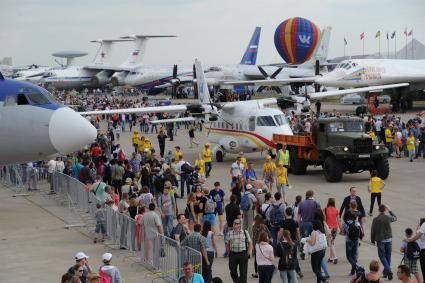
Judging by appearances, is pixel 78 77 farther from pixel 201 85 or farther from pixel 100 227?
pixel 100 227

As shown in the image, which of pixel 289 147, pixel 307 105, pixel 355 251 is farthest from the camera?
pixel 307 105

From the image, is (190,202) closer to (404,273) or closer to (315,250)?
(315,250)

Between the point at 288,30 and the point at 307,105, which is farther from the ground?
the point at 288,30

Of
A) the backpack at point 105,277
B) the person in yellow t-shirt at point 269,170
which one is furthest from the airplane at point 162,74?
the backpack at point 105,277

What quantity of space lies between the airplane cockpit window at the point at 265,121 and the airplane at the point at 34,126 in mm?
11566

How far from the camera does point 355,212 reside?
1402 centimetres

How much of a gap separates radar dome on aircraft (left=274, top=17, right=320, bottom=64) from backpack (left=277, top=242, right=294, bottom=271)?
70.9 meters

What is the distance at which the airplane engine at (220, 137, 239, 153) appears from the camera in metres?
30.1

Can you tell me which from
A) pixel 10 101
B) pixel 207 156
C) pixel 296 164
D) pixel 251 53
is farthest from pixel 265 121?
pixel 251 53

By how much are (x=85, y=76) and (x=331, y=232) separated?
81050 millimetres

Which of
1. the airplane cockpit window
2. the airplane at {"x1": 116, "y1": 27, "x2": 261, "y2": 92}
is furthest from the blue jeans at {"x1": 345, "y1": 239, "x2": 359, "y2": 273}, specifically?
the airplane at {"x1": 116, "y1": 27, "x2": 261, "y2": 92}

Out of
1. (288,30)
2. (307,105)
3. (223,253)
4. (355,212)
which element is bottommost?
(223,253)

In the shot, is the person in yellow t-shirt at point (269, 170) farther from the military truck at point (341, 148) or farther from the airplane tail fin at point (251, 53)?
the airplane tail fin at point (251, 53)

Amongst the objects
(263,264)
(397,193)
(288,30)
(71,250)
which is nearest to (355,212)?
(263,264)
